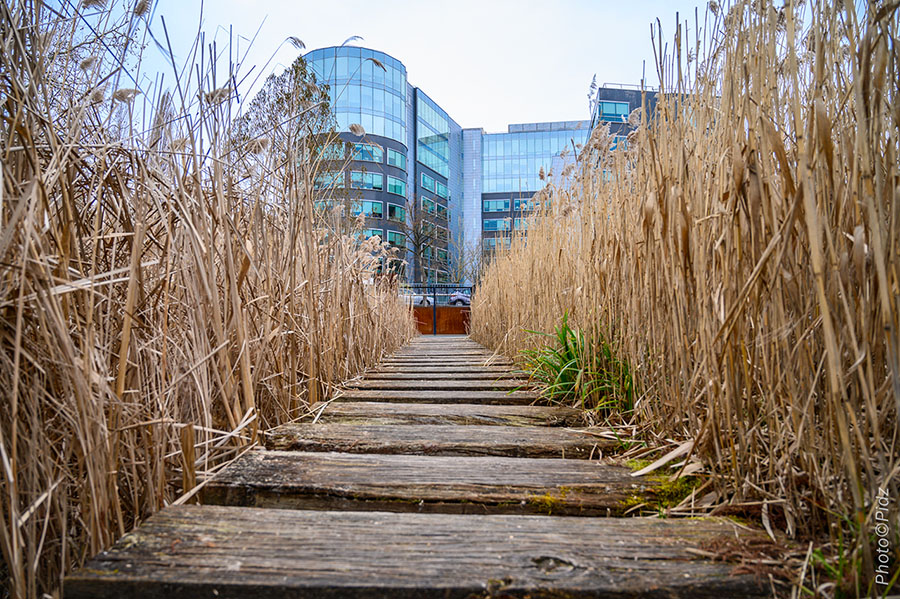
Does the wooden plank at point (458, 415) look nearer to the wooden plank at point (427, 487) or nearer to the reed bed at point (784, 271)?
the reed bed at point (784, 271)

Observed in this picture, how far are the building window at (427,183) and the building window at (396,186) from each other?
3.37 m

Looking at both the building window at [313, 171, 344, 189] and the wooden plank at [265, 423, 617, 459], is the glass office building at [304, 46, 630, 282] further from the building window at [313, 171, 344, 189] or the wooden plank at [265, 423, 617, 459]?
the wooden plank at [265, 423, 617, 459]

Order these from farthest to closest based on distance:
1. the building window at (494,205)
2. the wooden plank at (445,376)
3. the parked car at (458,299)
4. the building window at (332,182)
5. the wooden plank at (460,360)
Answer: the building window at (494,205) → the parked car at (458,299) → the wooden plank at (460,360) → the wooden plank at (445,376) → the building window at (332,182)

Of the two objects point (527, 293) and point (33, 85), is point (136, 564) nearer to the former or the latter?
point (33, 85)

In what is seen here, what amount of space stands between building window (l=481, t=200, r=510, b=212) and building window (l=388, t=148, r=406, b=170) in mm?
7893

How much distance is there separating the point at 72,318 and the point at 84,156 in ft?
0.99

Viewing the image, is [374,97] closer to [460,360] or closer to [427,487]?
[460,360]

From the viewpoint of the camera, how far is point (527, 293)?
9.18 ft

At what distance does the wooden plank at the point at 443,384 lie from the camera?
7.09ft

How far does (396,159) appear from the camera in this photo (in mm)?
26328

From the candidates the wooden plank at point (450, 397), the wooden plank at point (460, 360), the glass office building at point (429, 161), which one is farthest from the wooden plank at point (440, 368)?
the glass office building at point (429, 161)

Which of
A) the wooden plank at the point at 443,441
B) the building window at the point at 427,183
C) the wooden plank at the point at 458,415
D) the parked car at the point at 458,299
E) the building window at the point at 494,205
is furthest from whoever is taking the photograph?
the building window at the point at 494,205

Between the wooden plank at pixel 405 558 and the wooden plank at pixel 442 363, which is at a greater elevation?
the wooden plank at pixel 405 558

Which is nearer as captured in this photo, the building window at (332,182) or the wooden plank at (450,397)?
the building window at (332,182)
